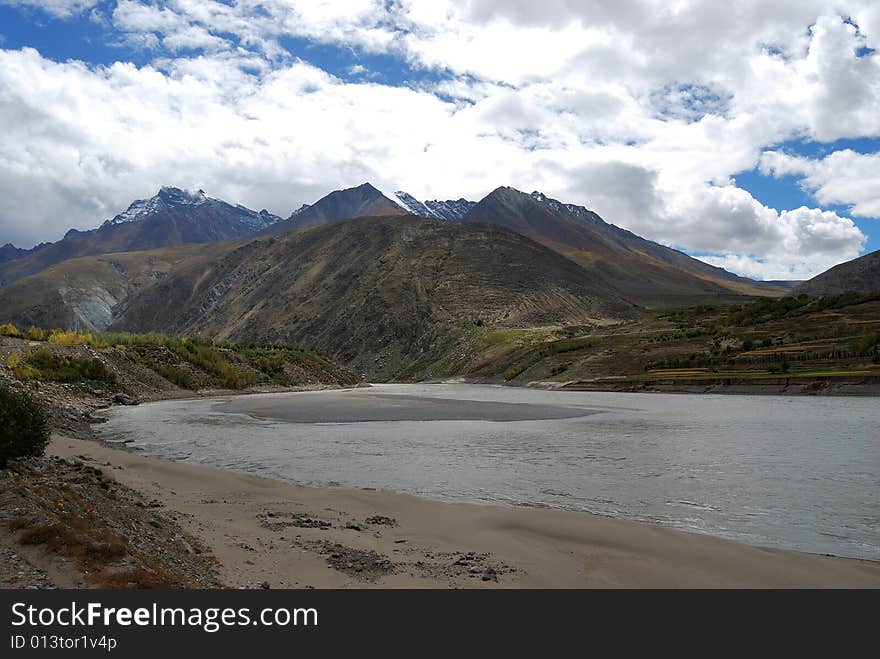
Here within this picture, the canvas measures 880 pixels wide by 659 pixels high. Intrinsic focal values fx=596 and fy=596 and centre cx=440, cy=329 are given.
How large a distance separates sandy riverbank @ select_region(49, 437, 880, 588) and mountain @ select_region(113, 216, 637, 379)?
118m

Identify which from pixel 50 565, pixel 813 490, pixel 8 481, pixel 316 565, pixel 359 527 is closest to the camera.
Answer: pixel 50 565

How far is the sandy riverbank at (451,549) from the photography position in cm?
945

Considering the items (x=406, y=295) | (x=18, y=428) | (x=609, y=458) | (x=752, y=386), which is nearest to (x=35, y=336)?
(x=18, y=428)

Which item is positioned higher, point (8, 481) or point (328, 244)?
point (328, 244)

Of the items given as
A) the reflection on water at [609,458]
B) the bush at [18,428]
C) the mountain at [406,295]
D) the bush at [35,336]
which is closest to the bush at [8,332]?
the bush at [35,336]

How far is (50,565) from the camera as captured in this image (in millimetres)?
7805

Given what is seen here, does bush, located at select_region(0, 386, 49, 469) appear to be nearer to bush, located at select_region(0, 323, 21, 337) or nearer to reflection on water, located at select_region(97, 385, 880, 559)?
reflection on water, located at select_region(97, 385, 880, 559)

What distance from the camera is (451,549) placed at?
11250 mm

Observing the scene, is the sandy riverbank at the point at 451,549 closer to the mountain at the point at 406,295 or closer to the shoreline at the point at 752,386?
the shoreline at the point at 752,386

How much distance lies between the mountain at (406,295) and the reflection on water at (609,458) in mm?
96264

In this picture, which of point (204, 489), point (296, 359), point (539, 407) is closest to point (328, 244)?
point (296, 359)

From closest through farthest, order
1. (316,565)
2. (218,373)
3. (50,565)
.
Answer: (50,565) → (316,565) → (218,373)

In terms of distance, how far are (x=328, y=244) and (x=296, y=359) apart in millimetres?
110048
